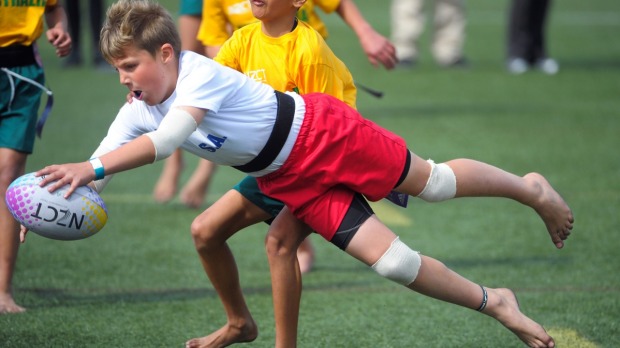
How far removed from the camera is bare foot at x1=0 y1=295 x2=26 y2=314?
4.80 metres

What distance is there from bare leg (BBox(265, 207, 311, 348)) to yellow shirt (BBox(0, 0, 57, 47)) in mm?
1782

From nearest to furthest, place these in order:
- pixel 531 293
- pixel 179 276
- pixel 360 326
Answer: pixel 360 326
pixel 531 293
pixel 179 276

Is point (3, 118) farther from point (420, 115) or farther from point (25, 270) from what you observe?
point (420, 115)

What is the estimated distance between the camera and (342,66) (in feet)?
14.3

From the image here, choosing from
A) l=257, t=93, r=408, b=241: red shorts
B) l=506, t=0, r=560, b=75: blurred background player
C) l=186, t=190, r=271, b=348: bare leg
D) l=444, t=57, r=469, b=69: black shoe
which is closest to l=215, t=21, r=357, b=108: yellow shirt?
l=257, t=93, r=408, b=241: red shorts

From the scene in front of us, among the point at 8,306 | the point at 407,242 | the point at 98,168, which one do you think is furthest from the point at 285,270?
the point at 407,242

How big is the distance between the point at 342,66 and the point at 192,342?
1.33 meters

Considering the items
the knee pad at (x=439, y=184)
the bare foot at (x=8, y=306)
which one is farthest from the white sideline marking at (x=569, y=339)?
the bare foot at (x=8, y=306)

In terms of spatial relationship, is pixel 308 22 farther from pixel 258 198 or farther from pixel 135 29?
pixel 135 29

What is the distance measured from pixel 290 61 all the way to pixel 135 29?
0.83 meters

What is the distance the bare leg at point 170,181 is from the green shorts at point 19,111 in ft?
7.22

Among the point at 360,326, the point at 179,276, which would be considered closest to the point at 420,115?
the point at 179,276

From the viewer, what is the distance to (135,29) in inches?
142

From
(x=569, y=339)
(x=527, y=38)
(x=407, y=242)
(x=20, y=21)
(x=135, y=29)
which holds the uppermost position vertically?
(x=135, y=29)
